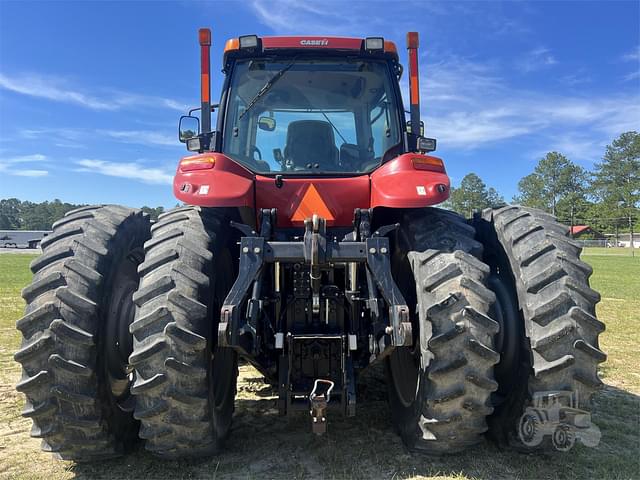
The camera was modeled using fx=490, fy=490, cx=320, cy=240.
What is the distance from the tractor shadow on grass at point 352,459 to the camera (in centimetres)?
321

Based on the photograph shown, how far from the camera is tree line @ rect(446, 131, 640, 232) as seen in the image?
74.4 metres

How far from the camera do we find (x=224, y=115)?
4.16m

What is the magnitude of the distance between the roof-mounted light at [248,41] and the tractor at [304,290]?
23 mm

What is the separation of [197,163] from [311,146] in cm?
104

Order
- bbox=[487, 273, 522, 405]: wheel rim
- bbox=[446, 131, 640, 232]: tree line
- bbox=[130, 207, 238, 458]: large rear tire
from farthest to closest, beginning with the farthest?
bbox=[446, 131, 640, 232]: tree line, bbox=[487, 273, 522, 405]: wheel rim, bbox=[130, 207, 238, 458]: large rear tire

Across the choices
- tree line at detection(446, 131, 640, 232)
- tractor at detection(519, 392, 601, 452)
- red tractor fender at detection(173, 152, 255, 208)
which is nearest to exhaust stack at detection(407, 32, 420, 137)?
red tractor fender at detection(173, 152, 255, 208)

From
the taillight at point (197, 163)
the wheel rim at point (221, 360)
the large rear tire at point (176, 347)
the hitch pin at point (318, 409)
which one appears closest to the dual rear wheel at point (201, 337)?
the large rear tire at point (176, 347)

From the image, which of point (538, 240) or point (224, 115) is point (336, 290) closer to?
point (538, 240)

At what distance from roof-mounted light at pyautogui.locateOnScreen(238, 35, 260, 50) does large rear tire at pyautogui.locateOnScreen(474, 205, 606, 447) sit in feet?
8.05

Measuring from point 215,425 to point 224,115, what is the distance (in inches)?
97.2

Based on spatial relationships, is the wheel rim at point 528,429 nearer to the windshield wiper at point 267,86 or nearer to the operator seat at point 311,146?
the operator seat at point 311,146

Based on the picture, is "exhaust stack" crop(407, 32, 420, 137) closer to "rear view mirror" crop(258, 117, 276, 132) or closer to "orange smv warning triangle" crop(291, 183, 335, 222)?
"rear view mirror" crop(258, 117, 276, 132)

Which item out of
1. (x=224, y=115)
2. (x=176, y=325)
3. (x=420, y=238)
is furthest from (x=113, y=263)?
(x=420, y=238)

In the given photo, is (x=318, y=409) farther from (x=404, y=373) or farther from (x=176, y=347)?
(x=404, y=373)
